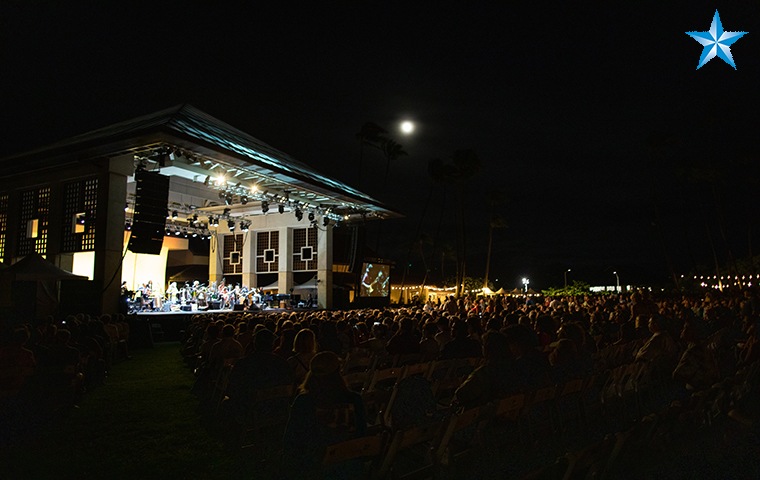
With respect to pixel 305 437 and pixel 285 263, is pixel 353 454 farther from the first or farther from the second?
pixel 285 263

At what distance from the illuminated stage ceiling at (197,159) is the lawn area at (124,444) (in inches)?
355

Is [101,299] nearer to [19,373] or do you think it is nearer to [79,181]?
[79,181]

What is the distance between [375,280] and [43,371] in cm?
2289

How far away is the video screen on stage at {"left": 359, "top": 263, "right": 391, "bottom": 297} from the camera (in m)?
26.9

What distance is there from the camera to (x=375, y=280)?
1101 inches

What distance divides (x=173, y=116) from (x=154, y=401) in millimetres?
11957

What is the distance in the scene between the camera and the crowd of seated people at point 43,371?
16.4 feet

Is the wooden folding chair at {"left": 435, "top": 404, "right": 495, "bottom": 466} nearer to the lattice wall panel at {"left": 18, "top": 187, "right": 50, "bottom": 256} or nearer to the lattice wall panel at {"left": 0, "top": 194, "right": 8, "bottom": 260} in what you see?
the lattice wall panel at {"left": 18, "top": 187, "right": 50, "bottom": 256}

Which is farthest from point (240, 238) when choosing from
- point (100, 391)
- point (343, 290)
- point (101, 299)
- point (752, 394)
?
point (752, 394)

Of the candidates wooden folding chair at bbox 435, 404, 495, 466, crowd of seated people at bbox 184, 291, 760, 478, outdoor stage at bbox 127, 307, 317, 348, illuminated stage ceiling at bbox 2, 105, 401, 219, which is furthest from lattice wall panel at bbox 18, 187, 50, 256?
wooden folding chair at bbox 435, 404, 495, 466

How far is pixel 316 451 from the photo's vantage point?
3244 mm

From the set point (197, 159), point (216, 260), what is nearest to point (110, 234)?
point (197, 159)

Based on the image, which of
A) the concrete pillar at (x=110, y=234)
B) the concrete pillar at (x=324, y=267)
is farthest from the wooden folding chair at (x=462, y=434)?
the concrete pillar at (x=324, y=267)

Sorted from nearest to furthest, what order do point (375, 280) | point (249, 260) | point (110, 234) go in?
point (110, 234), point (375, 280), point (249, 260)
